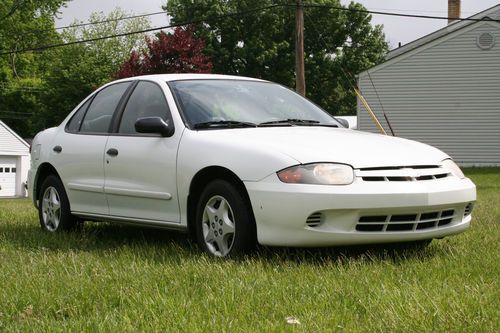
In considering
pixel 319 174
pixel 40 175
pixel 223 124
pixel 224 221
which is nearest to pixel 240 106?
pixel 223 124

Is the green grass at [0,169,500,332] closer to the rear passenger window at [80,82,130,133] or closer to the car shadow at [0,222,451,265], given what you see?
the car shadow at [0,222,451,265]

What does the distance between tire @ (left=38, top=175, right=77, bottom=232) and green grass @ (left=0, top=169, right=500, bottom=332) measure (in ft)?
2.85

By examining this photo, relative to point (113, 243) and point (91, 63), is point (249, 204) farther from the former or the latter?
point (91, 63)

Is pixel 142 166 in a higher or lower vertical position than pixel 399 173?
lower

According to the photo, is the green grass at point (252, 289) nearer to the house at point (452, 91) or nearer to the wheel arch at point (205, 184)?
the wheel arch at point (205, 184)

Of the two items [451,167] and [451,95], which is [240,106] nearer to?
[451,167]

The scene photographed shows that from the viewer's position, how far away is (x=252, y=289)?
3887mm

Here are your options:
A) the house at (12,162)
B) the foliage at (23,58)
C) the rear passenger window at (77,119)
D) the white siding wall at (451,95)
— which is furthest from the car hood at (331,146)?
the foliage at (23,58)

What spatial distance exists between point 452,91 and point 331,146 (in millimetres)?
24346

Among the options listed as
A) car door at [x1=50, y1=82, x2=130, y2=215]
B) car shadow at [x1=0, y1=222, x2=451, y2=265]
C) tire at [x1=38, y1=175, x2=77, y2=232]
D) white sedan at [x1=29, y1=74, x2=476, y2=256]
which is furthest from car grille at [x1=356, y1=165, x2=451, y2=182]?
tire at [x1=38, y1=175, x2=77, y2=232]

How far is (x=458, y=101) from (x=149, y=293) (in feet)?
84.4

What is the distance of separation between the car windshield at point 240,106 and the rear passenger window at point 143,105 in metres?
0.16

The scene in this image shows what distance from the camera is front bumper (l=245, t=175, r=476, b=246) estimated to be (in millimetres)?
4594

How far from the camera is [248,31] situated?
48344mm
